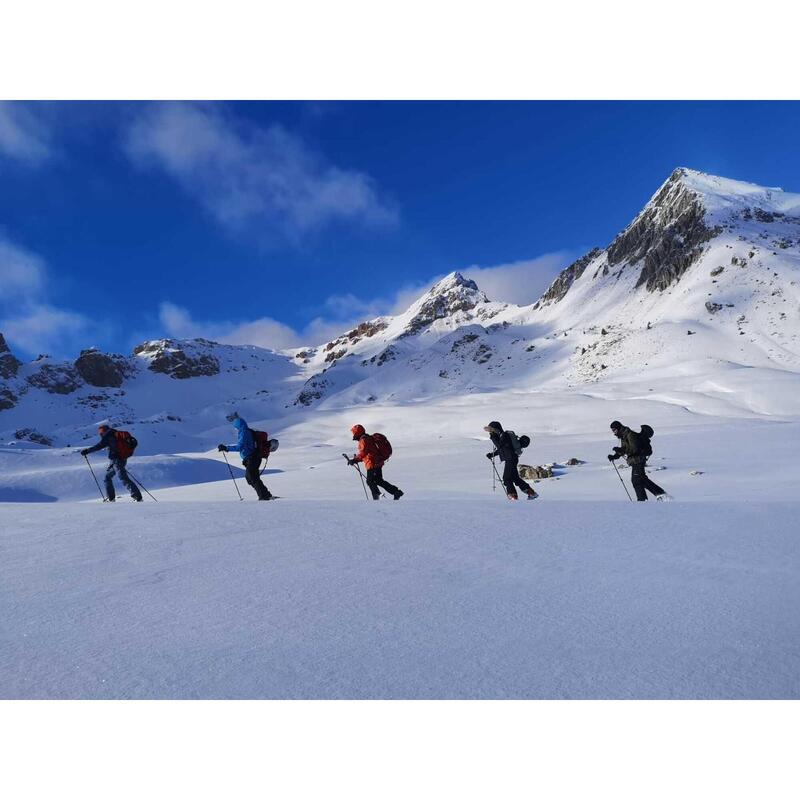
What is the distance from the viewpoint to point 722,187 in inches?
4897

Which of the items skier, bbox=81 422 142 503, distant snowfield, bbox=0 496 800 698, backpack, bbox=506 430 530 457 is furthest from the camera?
skier, bbox=81 422 142 503

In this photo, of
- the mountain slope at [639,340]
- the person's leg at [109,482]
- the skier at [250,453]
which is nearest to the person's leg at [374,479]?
the skier at [250,453]

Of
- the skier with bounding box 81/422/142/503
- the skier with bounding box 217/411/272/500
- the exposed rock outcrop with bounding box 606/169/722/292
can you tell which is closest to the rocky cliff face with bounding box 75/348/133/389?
the exposed rock outcrop with bounding box 606/169/722/292

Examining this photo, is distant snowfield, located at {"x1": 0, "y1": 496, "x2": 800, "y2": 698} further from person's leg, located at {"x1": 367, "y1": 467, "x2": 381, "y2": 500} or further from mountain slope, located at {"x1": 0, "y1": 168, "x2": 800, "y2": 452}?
mountain slope, located at {"x1": 0, "y1": 168, "x2": 800, "y2": 452}

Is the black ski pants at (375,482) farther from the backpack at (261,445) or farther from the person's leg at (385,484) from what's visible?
the backpack at (261,445)

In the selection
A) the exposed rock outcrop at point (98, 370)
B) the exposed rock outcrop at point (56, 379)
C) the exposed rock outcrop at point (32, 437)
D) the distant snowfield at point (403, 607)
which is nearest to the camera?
the distant snowfield at point (403, 607)

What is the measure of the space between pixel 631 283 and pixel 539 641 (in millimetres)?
124278

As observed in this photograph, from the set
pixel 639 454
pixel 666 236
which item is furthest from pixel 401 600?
pixel 666 236

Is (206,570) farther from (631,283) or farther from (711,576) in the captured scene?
(631,283)

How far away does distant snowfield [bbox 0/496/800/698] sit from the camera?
9.83ft

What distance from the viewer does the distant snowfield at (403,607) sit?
3.00m

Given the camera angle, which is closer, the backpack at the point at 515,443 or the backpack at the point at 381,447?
the backpack at the point at 515,443

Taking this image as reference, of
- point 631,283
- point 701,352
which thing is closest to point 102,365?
point 631,283

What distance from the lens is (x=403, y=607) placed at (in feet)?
13.0
